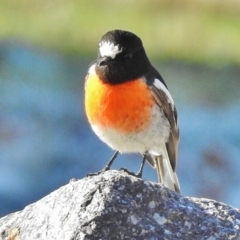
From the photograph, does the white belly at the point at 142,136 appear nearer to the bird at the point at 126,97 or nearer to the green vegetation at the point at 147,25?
the bird at the point at 126,97

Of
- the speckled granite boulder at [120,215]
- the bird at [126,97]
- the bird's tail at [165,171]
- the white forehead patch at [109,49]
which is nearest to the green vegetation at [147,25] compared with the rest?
the bird's tail at [165,171]

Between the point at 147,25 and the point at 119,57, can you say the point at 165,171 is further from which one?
the point at 147,25

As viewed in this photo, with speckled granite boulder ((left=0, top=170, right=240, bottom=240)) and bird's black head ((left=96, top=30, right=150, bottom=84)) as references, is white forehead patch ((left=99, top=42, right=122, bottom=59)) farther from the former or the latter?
speckled granite boulder ((left=0, top=170, right=240, bottom=240))

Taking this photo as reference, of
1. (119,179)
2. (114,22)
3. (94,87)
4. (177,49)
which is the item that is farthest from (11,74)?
(119,179)

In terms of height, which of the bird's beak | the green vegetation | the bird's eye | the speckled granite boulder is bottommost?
the speckled granite boulder

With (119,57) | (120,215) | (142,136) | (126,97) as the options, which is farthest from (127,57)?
(120,215)

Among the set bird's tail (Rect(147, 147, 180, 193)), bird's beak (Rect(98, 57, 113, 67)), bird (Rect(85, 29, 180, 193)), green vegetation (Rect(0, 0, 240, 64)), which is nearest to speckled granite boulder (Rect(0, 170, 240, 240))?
bird (Rect(85, 29, 180, 193))
